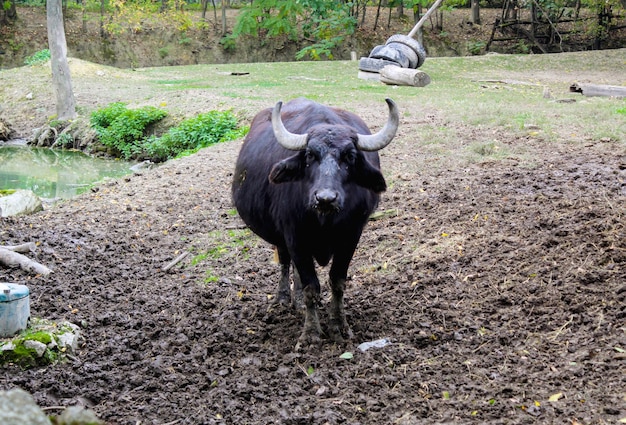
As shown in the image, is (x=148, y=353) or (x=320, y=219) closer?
(x=320, y=219)

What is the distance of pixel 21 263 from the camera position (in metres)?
7.64

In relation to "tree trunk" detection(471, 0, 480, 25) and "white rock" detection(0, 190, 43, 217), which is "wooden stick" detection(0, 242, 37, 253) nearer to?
"white rock" detection(0, 190, 43, 217)

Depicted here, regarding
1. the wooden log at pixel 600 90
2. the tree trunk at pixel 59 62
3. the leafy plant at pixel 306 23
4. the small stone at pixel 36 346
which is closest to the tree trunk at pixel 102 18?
the leafy plant at pixel 306 23

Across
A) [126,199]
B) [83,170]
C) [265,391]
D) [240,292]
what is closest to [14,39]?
[83,170]

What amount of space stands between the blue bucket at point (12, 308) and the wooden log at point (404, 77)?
Answer: 1621 centimetres

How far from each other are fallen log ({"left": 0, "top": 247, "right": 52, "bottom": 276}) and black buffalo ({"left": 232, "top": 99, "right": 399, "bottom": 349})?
2.68 meters

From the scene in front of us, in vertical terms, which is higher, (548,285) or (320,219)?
(320,219)

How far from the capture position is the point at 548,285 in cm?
609

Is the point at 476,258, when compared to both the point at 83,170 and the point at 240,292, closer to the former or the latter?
the point at 240,292

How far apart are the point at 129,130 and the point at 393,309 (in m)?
12.8

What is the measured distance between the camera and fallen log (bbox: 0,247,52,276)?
760cm

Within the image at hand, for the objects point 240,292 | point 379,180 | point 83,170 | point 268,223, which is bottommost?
point 83,170

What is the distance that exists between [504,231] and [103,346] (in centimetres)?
418

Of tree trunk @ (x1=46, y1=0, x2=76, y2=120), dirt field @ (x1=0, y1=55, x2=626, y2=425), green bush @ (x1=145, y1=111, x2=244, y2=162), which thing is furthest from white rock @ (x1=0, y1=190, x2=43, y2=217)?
tree trunk @ (x1=46, y1=0, x2=76, y2=120)
